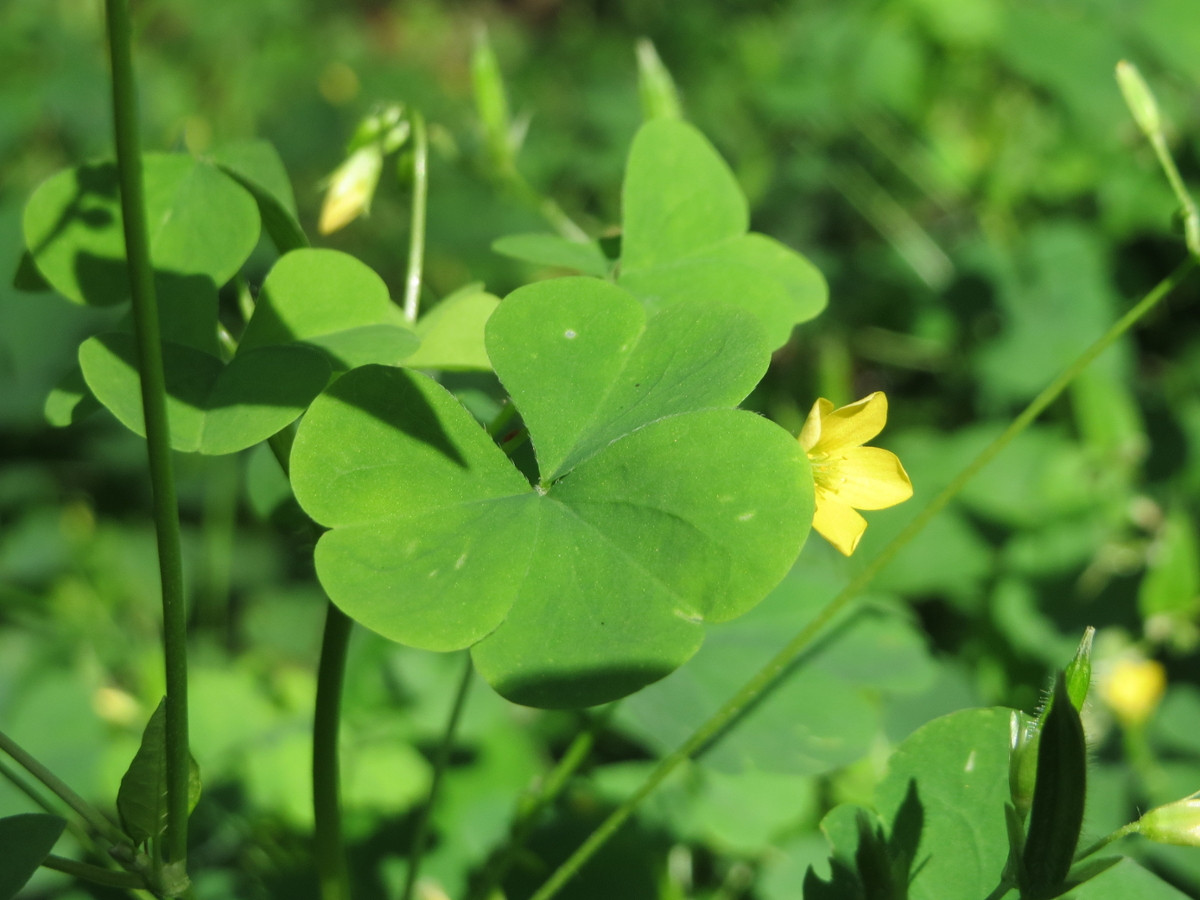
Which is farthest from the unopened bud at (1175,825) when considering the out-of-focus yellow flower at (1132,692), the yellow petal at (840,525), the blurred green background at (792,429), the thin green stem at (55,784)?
the out-of-focus yellow flower at (1132,692)

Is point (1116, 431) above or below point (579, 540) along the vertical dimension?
below

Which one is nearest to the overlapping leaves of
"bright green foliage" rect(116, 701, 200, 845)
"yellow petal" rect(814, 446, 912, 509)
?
"yellow petal" rect(814, 446, 912, 509)

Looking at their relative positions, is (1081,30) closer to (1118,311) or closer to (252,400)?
(1118,311)

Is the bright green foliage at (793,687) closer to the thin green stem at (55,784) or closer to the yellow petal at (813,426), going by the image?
the yellow petal at (813,426)

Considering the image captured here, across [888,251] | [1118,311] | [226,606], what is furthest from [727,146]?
[226,606]

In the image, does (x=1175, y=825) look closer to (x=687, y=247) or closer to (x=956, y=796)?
(x=956, y=796)

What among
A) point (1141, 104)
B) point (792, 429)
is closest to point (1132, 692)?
point (792, 429)
